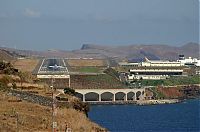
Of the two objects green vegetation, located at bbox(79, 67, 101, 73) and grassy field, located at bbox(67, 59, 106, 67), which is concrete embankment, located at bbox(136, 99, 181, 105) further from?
grassy field, located at bbox(67, 59, 106, 67)

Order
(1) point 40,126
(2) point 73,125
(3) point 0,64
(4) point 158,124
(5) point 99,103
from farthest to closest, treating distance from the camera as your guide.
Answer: (5) point 99,103 → (4) point 158,124 → (3) point 0,64 → (2) point 73,125 → (1) point 40,126

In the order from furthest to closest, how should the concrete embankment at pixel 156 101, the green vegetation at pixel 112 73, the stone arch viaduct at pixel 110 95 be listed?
the green vegetation at pixel 112 73, the stone arch viaduct at pixel 110 95, the concrete embankment at pixel 156 101

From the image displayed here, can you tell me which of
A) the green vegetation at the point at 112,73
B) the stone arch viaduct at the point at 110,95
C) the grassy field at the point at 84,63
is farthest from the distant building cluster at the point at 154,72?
the stone arch viaduct at the point at 110,95

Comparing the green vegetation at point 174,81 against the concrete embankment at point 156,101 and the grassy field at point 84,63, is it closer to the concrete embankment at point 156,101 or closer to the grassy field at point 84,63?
the concrete embankment at point 156,101

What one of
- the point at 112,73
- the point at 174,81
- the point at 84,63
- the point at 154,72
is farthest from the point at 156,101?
the point at 84,63

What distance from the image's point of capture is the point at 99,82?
79875 mm

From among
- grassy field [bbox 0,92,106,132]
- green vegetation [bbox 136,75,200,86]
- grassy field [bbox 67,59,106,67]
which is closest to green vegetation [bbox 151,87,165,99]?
green vegetation [bbox 136,75,200,86]

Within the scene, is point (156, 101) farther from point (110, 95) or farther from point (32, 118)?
point (32, 118)

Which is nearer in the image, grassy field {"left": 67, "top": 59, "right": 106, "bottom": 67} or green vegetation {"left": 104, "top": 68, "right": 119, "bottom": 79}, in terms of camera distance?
green vegetation {"left": 104, "top": 68, "right": 119, "bottom": 79}

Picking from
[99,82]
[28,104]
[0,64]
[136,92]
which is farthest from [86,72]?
[28,104]

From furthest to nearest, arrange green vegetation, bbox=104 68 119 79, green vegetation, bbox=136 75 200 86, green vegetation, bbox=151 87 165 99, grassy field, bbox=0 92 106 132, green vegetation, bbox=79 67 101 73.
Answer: green vegetation, bbox=79 67 101 73 → green vegetation, bbox=104 68 119 79 → green vegetation, bbox=136 75 200 86 → green vegetation, bbox=151 87 165 99 → grassy field, bbox=0 92 106 132

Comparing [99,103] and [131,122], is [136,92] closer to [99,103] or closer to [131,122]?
[99,103]

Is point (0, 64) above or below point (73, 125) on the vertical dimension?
above

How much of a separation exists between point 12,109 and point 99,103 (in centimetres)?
5320
